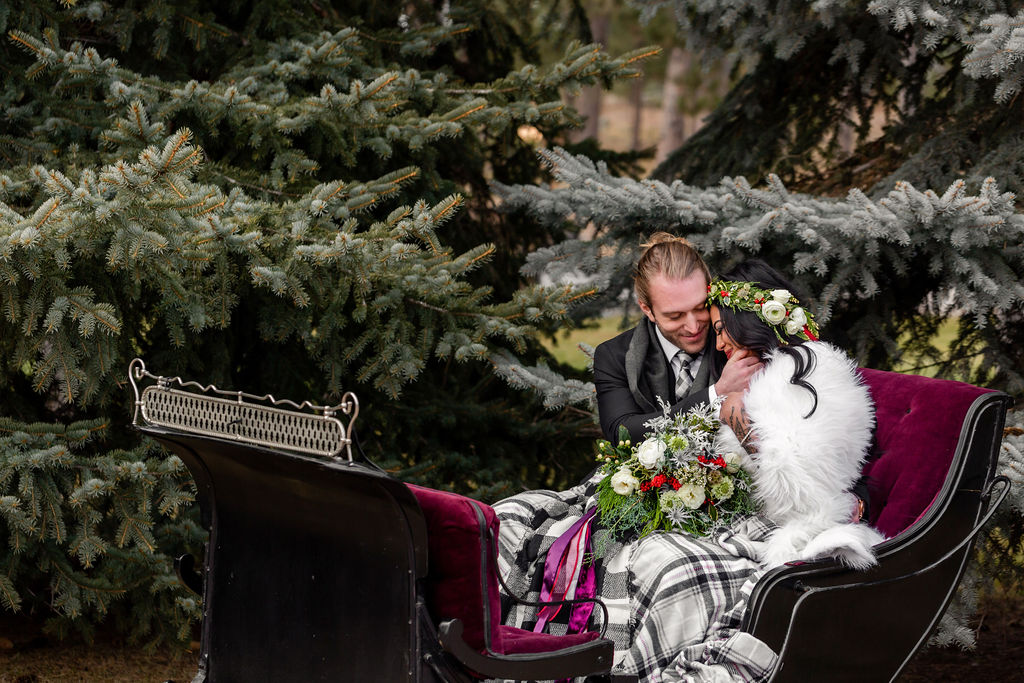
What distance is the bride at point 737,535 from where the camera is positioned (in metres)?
2.60

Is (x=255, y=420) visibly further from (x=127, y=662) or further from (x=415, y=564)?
(x=127, y=662)

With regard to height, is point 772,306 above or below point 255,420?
above

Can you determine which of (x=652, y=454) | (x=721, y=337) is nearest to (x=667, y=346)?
(x=721, y=337)

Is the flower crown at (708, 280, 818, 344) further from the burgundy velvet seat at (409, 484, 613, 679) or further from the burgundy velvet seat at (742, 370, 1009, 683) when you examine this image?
the burgundy velvet seat at (409, 484, 613, 679)

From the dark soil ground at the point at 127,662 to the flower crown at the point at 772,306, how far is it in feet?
6.15

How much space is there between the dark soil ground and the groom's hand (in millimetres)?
1833

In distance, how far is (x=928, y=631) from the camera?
288cm

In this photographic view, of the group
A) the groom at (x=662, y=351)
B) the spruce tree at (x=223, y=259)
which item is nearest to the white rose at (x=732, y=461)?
the groom at (x=662, y=351)

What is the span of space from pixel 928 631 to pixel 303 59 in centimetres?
340

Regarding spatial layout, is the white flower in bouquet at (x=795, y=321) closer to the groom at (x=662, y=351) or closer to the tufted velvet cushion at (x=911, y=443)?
the groom at (x=662, y=351)

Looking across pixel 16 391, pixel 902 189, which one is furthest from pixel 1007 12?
pixel 16 391

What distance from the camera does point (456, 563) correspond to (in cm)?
230

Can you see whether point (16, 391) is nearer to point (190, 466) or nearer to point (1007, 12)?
point (190, 466)

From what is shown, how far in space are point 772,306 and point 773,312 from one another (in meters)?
0.02
